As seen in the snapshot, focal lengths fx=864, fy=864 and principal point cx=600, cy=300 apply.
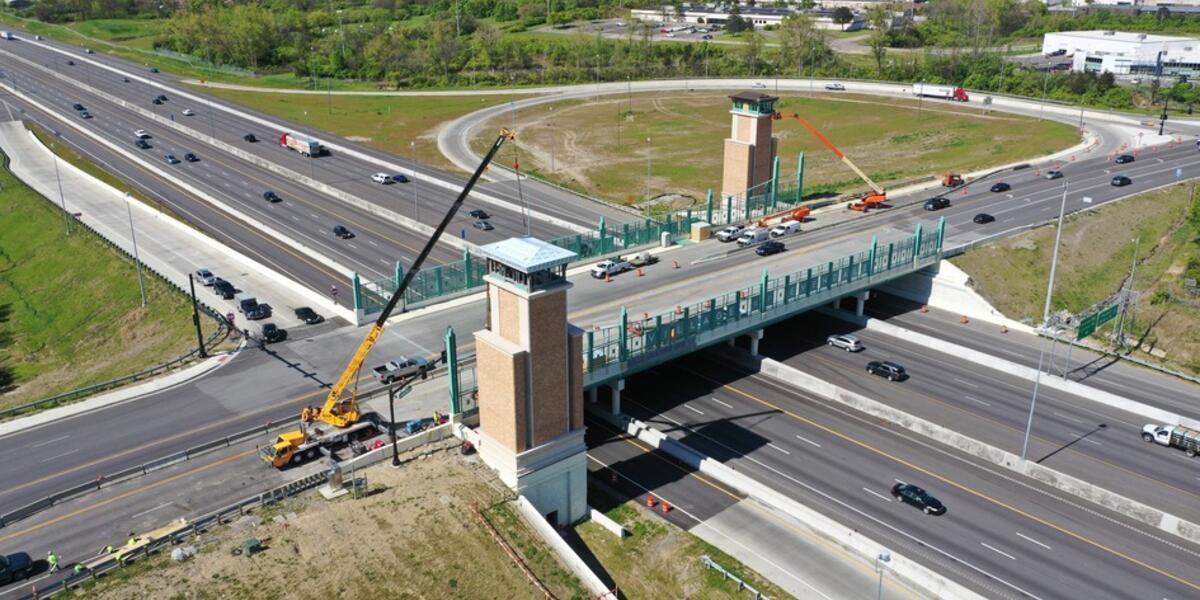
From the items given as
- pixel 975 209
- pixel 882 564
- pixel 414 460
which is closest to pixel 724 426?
pixel 882 564

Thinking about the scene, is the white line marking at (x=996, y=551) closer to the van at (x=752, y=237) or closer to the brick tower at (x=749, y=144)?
the van at (x=752, y=237)

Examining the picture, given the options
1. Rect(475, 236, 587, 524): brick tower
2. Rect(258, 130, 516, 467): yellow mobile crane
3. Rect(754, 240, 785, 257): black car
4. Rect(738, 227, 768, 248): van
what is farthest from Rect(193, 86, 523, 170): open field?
Rect(475, 236, 587, 524): brick tower

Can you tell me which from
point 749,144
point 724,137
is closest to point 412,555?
point 749,144

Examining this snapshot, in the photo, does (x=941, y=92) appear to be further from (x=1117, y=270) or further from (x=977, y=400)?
(x=977, y=400)

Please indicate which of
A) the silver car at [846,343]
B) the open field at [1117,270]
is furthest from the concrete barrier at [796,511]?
the open field at [1117,270]

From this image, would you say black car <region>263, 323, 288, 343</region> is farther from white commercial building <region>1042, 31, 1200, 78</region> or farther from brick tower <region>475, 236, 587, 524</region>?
white commercial building <region>1042, 31, 1200, 78</region>

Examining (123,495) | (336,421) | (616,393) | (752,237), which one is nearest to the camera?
(123,495)

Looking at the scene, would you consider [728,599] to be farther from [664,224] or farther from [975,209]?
[975,209]
